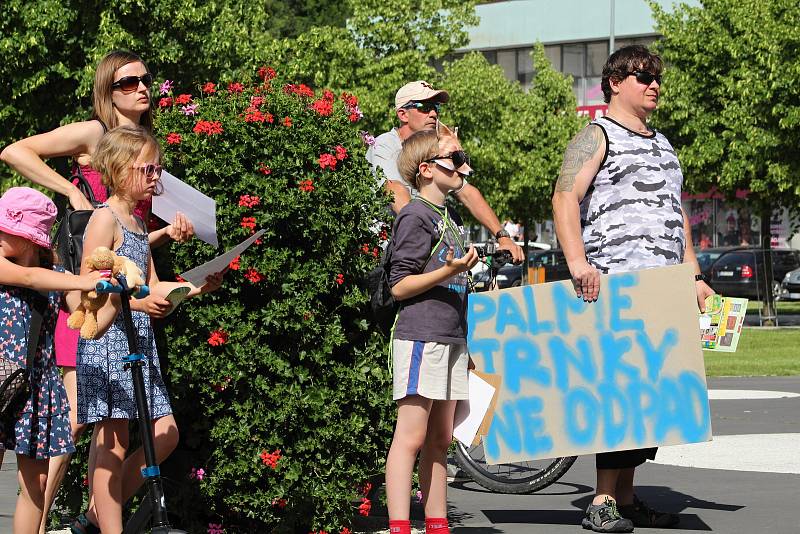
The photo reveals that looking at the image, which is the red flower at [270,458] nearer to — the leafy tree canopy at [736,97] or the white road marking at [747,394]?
the white road marking at [747,394]

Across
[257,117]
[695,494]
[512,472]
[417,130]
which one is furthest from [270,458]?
[695,494]

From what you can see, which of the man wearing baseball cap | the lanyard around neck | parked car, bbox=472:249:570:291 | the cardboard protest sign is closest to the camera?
the lanyard around neck

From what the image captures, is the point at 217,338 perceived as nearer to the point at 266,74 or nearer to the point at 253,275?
the point at 253,275

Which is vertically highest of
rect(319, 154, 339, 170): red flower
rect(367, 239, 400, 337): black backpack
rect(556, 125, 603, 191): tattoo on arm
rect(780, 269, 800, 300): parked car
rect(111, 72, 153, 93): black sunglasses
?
rect(780, 269, 800, 300): parked car

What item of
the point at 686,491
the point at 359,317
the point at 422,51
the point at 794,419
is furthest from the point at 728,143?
the point at 359,317

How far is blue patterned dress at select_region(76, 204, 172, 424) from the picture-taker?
4926 millimetres

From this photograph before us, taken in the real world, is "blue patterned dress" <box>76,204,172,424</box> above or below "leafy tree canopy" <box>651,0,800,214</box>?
below

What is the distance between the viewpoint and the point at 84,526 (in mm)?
5344

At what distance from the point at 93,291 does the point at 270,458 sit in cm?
146

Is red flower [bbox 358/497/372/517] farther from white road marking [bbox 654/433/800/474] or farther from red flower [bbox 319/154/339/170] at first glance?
white road marking [bbox 654/433/800/474]

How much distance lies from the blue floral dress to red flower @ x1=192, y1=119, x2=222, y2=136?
1099mm

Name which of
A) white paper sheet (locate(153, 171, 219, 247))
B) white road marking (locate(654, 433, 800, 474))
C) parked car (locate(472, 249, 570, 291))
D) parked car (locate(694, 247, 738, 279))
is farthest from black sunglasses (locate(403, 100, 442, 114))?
parked car (locate(472, 249, 570, 291))

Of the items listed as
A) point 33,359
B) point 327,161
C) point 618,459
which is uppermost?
point 327,161

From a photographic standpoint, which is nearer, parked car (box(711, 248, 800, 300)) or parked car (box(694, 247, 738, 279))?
parked car (box(711, 248, 800, 300))
